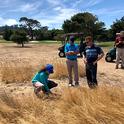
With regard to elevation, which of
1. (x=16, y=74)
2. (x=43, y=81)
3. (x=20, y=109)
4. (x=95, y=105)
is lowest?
(x=16, y=74)

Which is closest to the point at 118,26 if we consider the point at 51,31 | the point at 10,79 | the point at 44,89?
the point at 51,31

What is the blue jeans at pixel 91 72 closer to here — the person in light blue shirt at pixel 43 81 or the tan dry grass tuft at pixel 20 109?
the person in light blue shirt at pixel 43 81

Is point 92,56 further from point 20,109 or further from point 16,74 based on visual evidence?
point 16,74

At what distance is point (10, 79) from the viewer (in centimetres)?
1341

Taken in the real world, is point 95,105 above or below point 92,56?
below

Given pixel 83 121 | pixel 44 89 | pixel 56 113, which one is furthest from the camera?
pixel 44 89

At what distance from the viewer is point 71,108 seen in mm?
7000

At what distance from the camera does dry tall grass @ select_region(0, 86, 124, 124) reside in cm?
642

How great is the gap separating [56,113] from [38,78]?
3249mm

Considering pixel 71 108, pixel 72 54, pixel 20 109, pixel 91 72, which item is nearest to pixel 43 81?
pixel 91 72

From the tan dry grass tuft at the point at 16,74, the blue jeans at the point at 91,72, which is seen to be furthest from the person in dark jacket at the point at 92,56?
the tan dry grass tuft at the point at 16,74

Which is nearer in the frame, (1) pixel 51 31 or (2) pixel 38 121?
(2) pixel 38 121

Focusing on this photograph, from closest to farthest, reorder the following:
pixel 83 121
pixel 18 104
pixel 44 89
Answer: pixel 83 121 → pixel 18 104 → pixel 44 89

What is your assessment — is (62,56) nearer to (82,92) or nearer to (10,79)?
(10,79)
